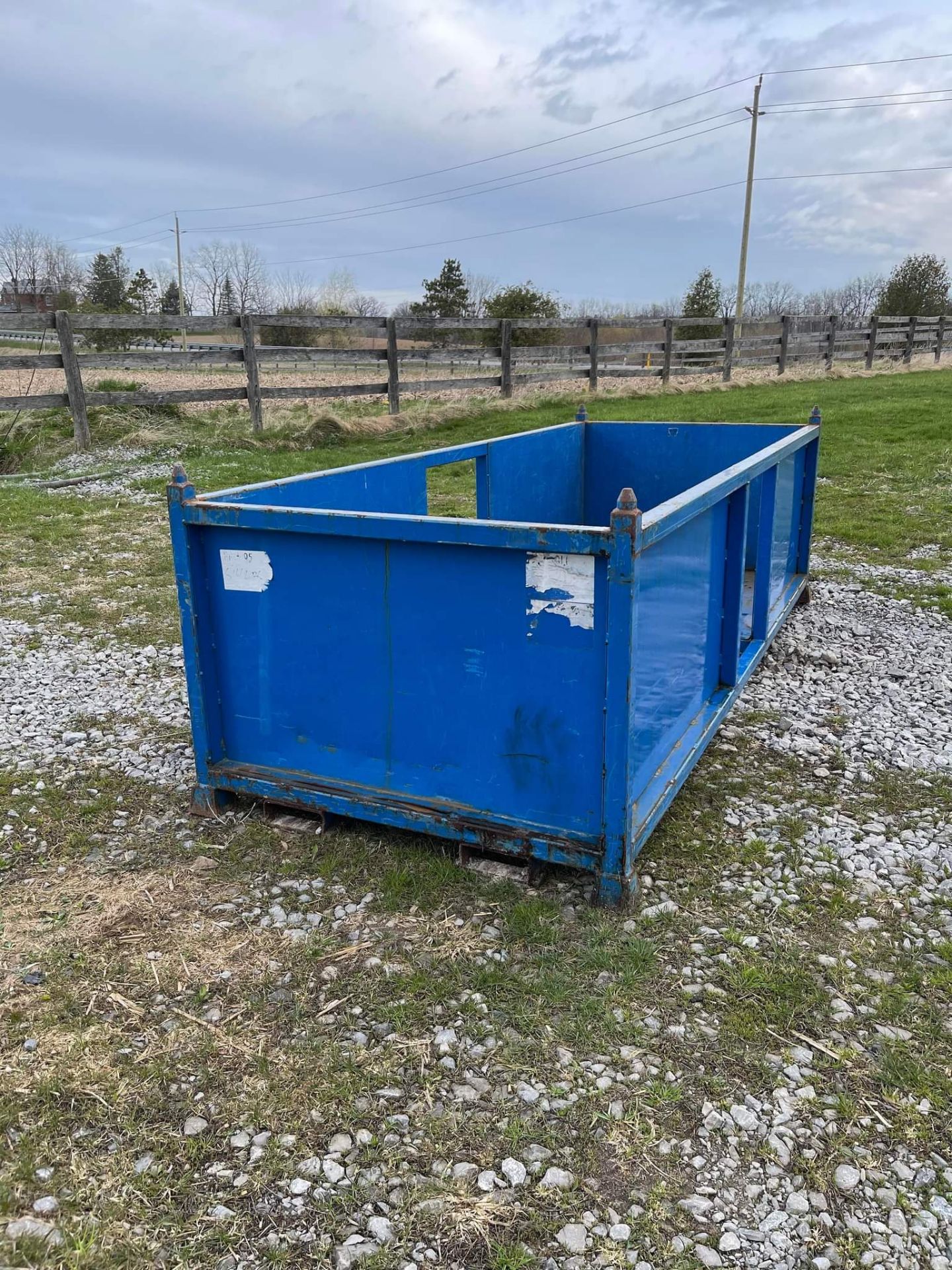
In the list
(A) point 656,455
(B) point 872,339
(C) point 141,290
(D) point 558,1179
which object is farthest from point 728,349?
(C) point 141,290

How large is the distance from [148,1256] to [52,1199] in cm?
30

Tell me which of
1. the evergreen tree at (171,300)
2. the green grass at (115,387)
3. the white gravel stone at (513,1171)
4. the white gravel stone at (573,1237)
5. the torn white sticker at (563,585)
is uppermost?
the evergreen tree at (171,300)

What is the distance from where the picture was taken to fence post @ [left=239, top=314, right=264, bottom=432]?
13.0m

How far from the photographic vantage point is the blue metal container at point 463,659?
299 centimetres

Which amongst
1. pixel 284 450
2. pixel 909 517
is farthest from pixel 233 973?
pixel 284 450

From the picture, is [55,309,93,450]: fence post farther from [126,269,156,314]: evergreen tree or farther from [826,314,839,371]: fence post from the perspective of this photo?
[126,269,156,314]: evergreen tree

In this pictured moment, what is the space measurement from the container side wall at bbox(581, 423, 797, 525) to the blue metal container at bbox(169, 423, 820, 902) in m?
2.26

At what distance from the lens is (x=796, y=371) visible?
22.7 m

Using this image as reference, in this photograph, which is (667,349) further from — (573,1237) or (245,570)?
(573,1237)

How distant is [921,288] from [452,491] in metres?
36.8

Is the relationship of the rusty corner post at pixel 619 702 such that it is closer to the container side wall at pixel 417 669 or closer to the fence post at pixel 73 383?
the container side wall at pixel 417 669

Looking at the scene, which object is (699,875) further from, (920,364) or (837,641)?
(920,364)

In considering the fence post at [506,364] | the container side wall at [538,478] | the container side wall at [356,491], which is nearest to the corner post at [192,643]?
the container side wall at [356,491]

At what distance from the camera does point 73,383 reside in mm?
11852
